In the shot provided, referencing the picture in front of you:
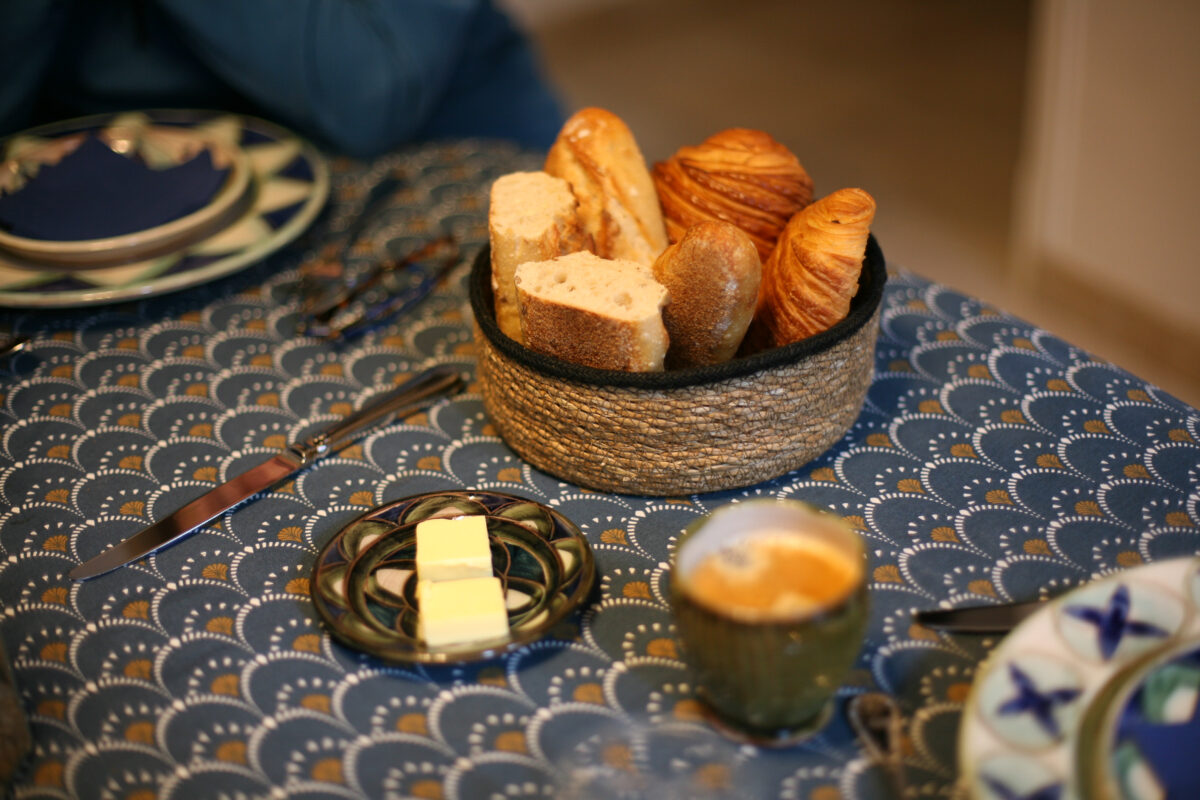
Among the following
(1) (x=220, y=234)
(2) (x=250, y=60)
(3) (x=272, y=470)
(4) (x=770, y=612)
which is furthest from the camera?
(2) (x=250, y=60)

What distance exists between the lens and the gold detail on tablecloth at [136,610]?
66 cm

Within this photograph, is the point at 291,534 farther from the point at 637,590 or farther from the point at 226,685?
the point at 637,590

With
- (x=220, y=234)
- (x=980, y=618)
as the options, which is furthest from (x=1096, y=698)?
(x=220, y=234)

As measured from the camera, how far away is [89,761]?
22.1 inches

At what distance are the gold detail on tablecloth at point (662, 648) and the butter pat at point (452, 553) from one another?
4.5 inches

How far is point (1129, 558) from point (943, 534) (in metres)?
0.12

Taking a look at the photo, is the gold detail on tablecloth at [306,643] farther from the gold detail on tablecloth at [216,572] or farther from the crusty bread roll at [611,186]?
the crusty bread roll at [611,186]

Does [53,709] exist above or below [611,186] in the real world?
below

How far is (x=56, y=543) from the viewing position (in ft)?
2.42

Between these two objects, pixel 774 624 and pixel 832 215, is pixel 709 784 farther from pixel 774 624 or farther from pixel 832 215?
pixel 832 215

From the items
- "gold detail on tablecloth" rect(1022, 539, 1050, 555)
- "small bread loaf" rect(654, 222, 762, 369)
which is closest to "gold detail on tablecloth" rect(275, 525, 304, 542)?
"small bread loaf" rect(654, 222, 762, 369)

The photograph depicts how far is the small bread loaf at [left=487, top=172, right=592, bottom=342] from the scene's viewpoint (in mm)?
744

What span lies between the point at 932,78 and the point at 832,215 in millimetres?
3158

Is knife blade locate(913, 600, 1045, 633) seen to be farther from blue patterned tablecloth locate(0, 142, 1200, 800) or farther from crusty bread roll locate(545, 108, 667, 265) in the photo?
crusty bread roll locate(545, 108, 667, 265)
